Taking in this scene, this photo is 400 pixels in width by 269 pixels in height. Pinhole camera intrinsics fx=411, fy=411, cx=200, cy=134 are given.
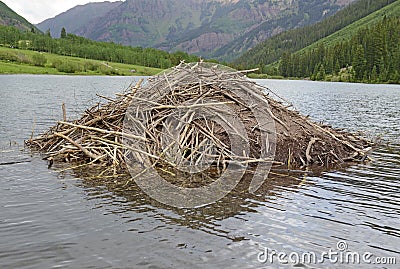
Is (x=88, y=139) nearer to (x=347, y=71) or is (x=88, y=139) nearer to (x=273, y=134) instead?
(x=273, y=134)

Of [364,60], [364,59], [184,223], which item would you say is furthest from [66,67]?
[184,223]

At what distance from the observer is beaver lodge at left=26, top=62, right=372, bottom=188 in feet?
44.7

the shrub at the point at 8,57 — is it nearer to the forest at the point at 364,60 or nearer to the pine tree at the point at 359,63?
the pine tree at the point at 359,63

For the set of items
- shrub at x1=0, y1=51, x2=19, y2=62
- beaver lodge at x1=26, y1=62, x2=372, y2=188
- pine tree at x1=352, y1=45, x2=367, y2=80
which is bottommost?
beaver lodge at x1=26, y1=62, x2=372, y2=188

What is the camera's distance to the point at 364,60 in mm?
136500

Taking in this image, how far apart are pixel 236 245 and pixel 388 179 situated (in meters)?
7.86

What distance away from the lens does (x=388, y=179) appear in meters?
13.5

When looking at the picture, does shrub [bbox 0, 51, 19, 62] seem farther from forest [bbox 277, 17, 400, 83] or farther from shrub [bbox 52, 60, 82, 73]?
forest [bbox 277, 17, 400, 83]

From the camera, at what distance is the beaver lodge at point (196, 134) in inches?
537

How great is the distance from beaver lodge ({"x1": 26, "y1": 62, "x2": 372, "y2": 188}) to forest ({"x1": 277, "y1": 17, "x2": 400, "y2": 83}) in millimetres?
124371

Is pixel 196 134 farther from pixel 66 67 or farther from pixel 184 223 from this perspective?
pixel 66 67

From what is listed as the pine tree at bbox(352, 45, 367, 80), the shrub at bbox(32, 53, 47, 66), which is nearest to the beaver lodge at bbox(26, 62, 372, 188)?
the shrub at bbox(32, 53, 47, 66)

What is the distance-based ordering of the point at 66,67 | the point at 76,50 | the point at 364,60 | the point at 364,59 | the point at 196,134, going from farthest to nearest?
the point at 76,50, the point at 364,59, the point at 364,60, the point at 66,67, the point at 196,134

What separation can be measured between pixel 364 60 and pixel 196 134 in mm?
136310
